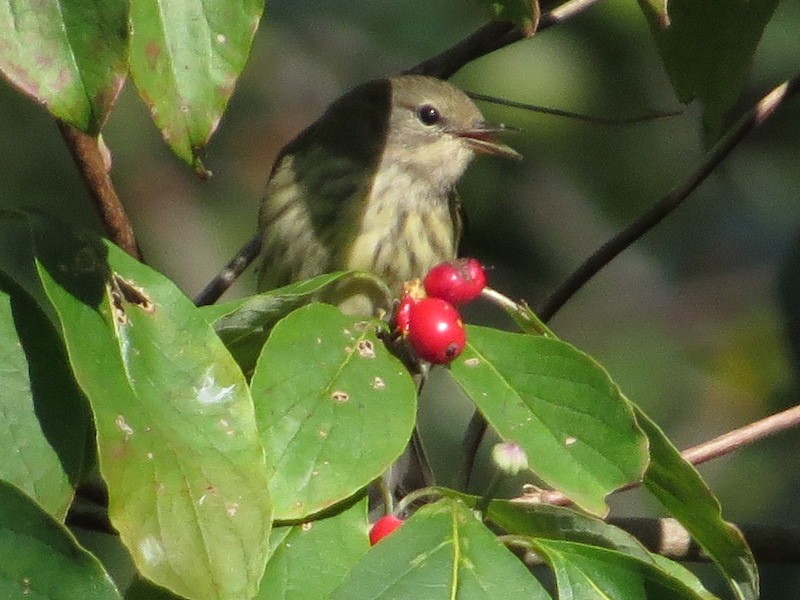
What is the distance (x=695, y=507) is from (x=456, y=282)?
415mm

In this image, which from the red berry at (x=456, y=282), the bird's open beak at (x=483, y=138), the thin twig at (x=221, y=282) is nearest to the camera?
the red berry at (x=456, y=282)

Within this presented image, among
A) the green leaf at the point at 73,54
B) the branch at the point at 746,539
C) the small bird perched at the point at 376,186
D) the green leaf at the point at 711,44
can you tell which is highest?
the green leaf at the point at 73,54

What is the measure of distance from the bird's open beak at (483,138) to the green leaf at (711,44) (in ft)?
3.81

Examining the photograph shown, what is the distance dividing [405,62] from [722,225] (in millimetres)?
1262

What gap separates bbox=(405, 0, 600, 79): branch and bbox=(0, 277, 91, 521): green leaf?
3.44 ft

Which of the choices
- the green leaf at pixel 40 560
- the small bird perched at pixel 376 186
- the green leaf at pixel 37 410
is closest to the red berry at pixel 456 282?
the green leaf at pixel 37 410

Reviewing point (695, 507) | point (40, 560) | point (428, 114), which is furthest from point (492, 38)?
point (40, 560)

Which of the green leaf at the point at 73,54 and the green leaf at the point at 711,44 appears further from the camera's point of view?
the green leaf at the point at 711,44

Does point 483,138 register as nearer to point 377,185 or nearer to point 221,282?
point 377,185

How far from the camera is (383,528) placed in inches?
62.3

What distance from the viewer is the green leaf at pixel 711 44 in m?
1.88

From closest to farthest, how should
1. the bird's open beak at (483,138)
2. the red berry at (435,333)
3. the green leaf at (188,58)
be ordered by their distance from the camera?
1. the green leaf at (188,58)
2. the red berry at (435,333)
3. the bird's open beak at (483,138)

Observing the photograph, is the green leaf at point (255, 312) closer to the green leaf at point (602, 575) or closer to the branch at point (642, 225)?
the green leaf at point (602, 575)

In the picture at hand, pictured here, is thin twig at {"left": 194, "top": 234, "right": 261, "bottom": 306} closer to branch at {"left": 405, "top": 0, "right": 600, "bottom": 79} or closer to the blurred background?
branch at {"left": 405, "top": 0, "right": 600, "bottom": 79}
